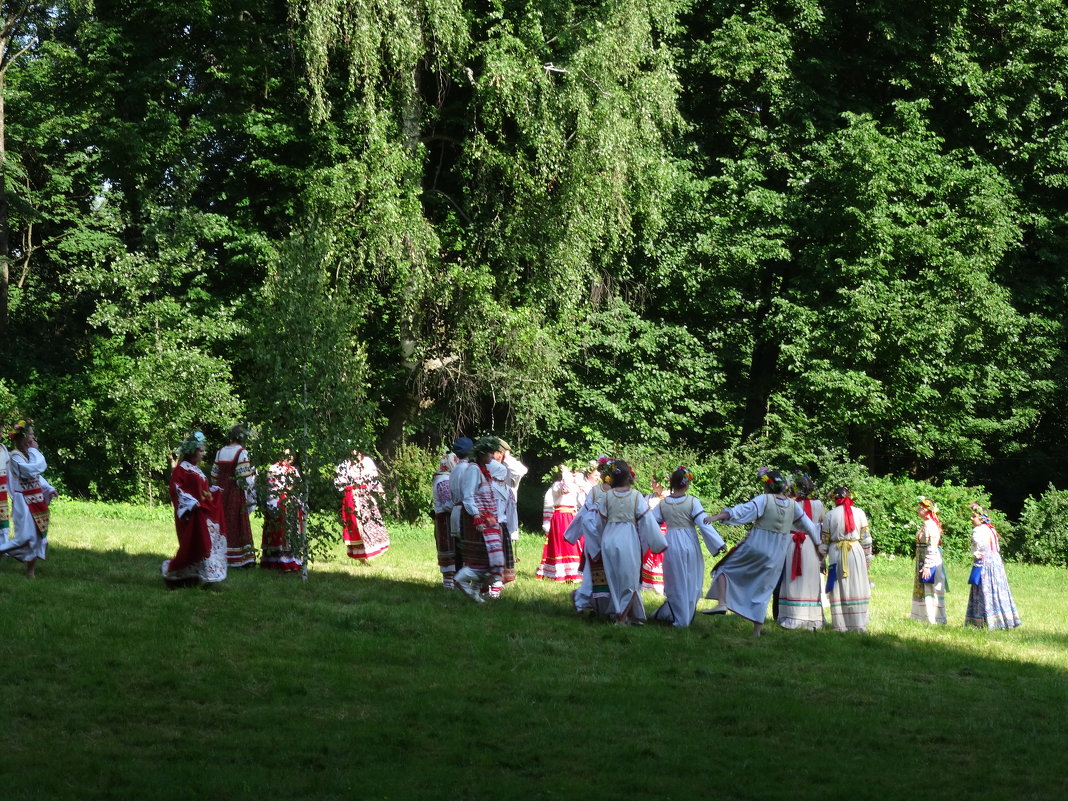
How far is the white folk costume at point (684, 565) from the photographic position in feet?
47.0

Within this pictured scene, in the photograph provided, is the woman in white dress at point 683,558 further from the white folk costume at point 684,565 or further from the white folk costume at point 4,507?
the white folk costume at point 4,507

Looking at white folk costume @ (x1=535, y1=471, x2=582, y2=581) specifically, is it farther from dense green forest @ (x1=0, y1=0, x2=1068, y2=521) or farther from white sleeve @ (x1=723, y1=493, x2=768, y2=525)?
dense green forest @ (x1=0, y1=0, x2=1068, y2=521)

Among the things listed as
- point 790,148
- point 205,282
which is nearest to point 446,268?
point 205,282

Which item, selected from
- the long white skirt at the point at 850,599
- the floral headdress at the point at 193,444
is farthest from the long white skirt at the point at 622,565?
the floral headdress at the point at 193,444

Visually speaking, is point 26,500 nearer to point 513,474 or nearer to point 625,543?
point 625,543

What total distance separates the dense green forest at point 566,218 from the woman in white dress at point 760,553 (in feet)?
40.0

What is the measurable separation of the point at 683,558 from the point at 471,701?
15.9ft

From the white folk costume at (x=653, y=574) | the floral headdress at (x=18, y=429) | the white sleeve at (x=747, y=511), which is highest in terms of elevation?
the floral headdress at (x=18, y=429)

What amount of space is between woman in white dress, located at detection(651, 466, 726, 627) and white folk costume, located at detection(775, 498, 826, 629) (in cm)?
91

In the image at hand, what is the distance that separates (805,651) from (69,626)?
7.12 m

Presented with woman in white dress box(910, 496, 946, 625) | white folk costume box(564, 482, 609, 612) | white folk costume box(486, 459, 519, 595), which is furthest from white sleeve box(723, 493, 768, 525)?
woman in white dress box(910, 496, 946, 625)

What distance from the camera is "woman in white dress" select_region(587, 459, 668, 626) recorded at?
14125mm

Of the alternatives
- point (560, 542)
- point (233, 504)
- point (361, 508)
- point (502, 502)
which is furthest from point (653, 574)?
point (233, 504)

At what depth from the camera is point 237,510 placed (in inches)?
661
